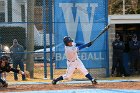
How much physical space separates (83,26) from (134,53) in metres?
2.53

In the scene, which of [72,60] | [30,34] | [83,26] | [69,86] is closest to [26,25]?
[30,34]

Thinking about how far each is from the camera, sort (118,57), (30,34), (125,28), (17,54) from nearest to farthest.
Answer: (17,54) < (118,57) < (30,34) < (125,28)

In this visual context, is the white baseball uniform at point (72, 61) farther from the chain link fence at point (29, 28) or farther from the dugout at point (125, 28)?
the dugout at point (125, 28)

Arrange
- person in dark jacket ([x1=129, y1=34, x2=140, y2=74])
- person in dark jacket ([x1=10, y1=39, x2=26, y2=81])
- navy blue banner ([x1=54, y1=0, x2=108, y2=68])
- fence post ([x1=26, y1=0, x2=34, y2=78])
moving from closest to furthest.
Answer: person in dark jacket ([x1=10, y1=39, x2=26, y2=81]) < navy blue banner ([x1=54, y1=0, x2=108, y2=68]) < fence post ([x1=26, y1=0, x2=34, y2=78]) < person in dark jacket ([x1=129, y1=34, x2=140, y2=74])

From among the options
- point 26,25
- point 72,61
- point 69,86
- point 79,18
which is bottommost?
point 69,86

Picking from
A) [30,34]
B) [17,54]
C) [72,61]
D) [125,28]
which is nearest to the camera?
[72,61]

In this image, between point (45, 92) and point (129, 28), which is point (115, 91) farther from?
point (129, 28)

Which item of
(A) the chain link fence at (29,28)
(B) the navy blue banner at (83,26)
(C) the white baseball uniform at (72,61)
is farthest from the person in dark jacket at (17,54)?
(C) the white baseball uniform at (72,61)

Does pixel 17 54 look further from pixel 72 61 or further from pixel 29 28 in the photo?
pixel 72 61

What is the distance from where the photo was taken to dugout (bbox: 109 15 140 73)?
60.6ft

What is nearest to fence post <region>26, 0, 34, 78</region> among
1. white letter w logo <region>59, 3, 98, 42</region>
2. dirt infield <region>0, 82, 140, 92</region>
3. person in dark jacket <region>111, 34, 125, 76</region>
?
white letter w logo <region>59, 3, 98, 42</region>

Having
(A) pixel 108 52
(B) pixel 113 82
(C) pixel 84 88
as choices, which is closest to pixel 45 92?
(C) pixel 84 88

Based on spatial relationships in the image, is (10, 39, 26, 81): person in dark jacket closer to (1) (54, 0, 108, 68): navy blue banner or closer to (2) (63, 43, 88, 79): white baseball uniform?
(1) (54, 0, 108, 68): navy blue banner

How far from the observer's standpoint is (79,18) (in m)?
18.0
